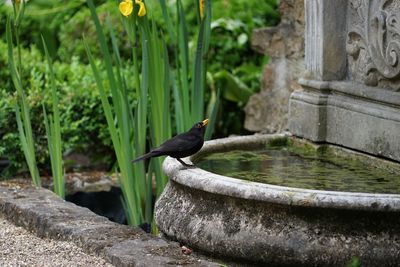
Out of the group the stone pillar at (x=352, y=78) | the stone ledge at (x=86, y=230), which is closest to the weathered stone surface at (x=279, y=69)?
the stone pillar at (x=352, y=78)

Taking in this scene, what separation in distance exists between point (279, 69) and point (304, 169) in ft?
8.54

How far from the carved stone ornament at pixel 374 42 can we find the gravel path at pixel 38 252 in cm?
148

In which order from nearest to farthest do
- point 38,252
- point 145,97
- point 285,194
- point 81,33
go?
point 285,194 → point 38,252 → point 145,97 → point 81,33

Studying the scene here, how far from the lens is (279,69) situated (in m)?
6.85

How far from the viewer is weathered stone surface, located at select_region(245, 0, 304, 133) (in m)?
6.62

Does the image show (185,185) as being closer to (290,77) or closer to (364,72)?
(364,72)

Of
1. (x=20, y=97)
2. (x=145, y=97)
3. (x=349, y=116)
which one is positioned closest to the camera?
(x=349, y=116)

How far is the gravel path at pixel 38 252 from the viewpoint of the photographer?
3779mm

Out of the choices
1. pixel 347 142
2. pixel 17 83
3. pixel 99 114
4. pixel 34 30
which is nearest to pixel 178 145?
pixel 347 142

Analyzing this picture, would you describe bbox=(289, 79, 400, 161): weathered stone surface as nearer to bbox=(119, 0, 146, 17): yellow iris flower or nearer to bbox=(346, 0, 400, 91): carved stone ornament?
bbox=(346, 0, 400, 91): carved stone ornament

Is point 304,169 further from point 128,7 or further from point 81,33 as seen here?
point 81,33

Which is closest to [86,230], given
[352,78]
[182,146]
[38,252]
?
[38,252]

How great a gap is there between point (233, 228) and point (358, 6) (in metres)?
1.40

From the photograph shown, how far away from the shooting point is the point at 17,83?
16.5 ft
